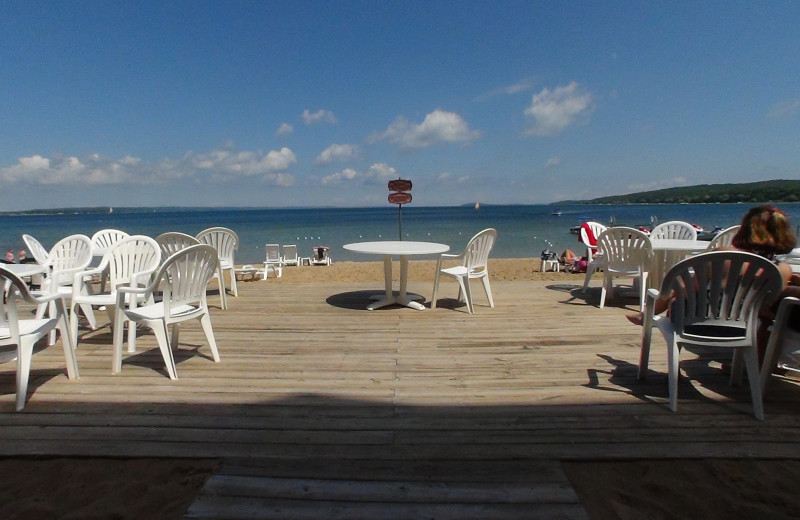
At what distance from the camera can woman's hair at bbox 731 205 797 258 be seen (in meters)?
2.54

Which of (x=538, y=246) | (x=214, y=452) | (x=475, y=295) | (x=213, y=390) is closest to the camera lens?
(x=214, y=452)

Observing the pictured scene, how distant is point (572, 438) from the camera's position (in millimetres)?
2068

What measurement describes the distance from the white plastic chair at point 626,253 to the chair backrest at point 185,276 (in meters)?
3.93

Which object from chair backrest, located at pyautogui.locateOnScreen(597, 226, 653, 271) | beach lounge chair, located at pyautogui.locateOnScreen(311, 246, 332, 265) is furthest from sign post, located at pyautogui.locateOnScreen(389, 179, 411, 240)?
beach lounge chair, located at pyautogui.locateOnScreen(311, 246, 332, 265)

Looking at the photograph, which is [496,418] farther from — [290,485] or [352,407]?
[290,485]

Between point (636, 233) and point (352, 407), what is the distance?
3.66m

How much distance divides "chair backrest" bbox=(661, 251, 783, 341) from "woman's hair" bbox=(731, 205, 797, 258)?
0.45 metres

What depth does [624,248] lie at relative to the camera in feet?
15.9

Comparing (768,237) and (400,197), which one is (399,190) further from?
(768,237)

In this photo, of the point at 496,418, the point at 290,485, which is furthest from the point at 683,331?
the point at 290,485

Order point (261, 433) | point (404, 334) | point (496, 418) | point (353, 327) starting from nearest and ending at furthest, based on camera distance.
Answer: point (261, 433) < point (496, 418) < point (404, 334) < point (353, 327)

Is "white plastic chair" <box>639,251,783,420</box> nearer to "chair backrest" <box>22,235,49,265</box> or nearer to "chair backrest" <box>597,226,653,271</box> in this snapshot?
"chair backrest" <box>597,226,653,271</box>

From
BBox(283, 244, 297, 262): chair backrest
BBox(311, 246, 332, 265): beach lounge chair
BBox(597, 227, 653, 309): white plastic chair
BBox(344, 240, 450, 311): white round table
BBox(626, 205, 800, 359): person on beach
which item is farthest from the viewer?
BBox(283, 244, 297, 262): chair backrest

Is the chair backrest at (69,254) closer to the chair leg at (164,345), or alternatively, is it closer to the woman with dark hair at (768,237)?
the chair leg at (164,345)
